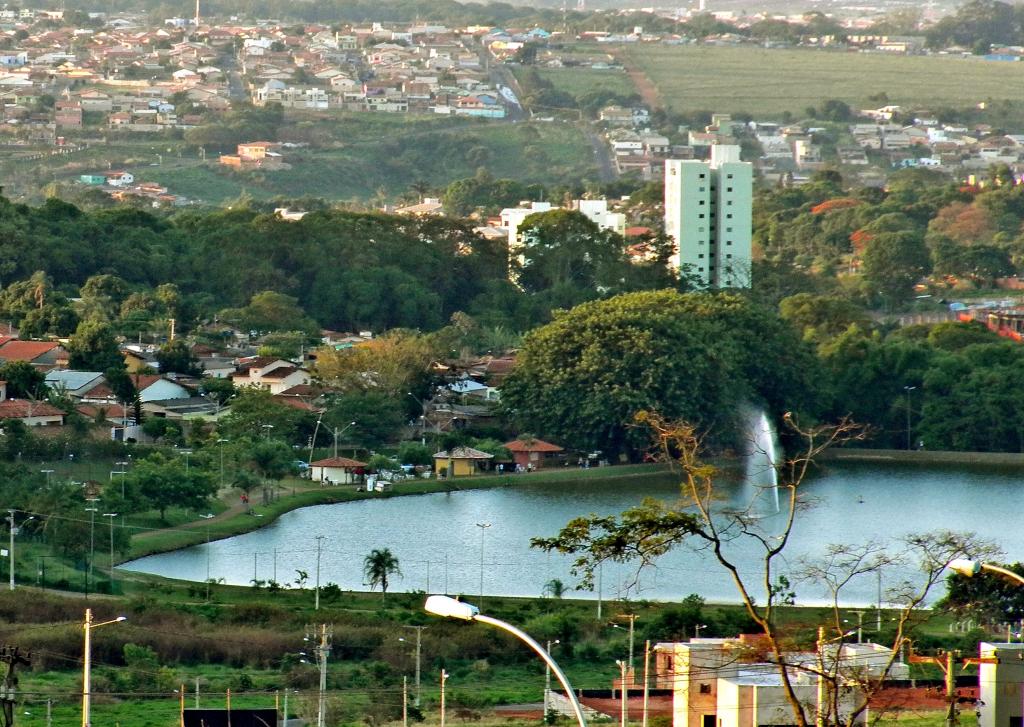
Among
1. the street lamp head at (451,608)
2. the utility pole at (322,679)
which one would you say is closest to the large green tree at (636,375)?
the utility pole at (322,679)

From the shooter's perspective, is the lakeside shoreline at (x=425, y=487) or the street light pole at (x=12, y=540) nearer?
the street light pole at (x=12, y=540)

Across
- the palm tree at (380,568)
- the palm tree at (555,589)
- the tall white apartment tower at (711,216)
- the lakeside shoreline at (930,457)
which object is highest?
the tall white apartment tower at (711,216)

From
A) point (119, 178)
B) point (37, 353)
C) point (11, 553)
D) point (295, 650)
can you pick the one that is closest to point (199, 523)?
point (11, 553)

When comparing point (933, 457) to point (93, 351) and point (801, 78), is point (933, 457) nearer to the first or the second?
point (93, 351)

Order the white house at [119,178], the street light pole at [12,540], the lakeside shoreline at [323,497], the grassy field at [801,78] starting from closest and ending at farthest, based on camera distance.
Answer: the street light pole at [12,540] → the lakeside shoreline at [323,497] → the white house at [119,178] → the grassy field at [801,78]

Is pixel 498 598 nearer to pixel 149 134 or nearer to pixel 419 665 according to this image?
pixel 419 665

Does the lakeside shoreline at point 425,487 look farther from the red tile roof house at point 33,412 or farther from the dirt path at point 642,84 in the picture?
the dirt path at point 642,84

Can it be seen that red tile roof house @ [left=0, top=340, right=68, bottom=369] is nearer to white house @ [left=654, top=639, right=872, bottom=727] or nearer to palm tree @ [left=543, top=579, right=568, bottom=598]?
palm tree @ [left=543, top=579, right=568, bottom=598]

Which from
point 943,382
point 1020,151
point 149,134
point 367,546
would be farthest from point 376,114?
point 367,546
